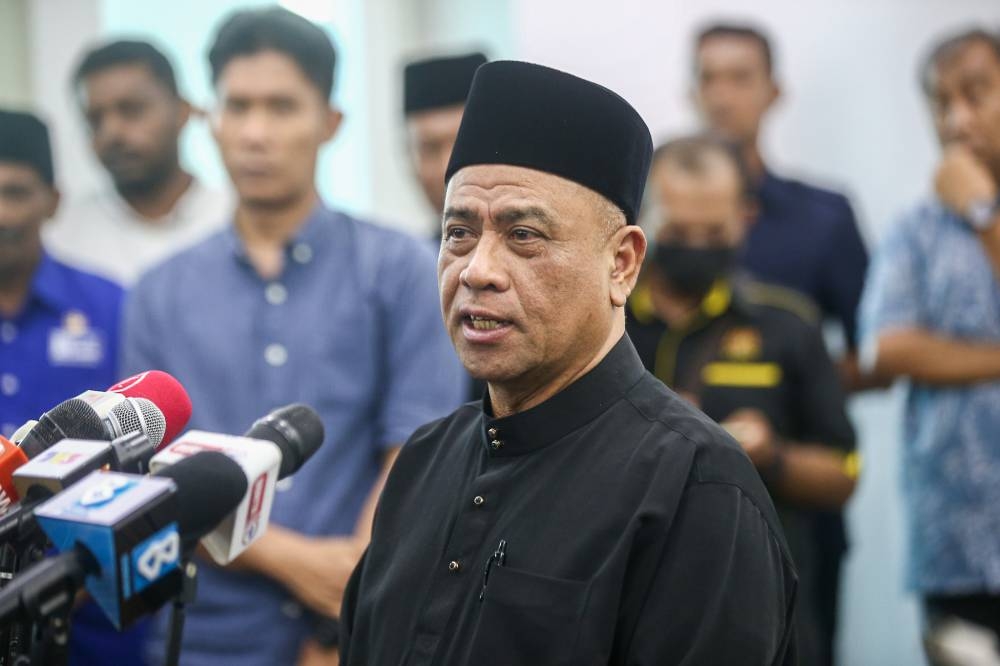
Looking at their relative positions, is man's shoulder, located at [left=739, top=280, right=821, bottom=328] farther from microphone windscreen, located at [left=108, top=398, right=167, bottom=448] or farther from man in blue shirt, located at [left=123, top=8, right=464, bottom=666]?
microphone windscreen, located at [left=108, top=398, right=167, bottom=448]

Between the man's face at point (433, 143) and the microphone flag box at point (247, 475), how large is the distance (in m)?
2.03

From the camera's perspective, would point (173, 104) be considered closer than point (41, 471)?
No

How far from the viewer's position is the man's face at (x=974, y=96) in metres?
3.95

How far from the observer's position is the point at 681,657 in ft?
5.80

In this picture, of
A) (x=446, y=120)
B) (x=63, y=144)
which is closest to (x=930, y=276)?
(x=446, y=120)

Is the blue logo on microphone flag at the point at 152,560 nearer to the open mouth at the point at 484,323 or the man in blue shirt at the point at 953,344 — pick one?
the open mouth at the point at 484,323

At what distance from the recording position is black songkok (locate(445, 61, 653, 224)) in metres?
2.01

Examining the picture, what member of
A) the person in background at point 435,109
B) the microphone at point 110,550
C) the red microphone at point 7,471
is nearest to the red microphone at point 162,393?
the red microphone at point 7,471

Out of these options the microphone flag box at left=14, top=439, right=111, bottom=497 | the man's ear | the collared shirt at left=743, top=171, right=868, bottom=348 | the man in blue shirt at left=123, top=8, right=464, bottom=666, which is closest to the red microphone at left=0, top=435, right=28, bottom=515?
the microphone flag box at left=14, top=439, right=111, bottom=497

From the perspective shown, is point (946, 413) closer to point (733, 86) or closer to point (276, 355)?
point (733, 86)

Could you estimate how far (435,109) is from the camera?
4031 mm

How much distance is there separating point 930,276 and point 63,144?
13.8 feet

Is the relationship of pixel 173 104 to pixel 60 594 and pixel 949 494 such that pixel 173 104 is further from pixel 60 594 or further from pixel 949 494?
pixel 60 594

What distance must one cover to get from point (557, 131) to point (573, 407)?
1.37 feet
